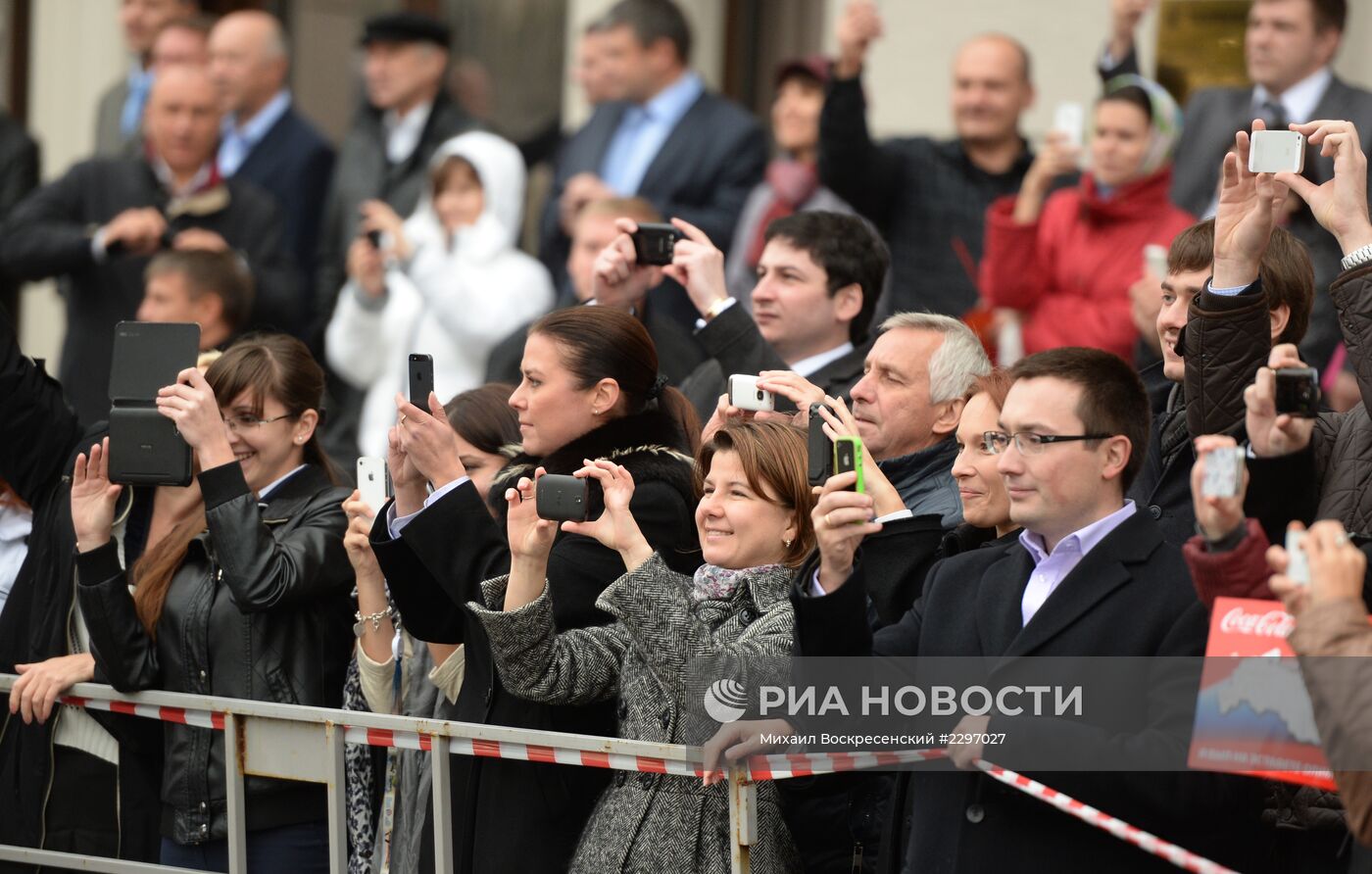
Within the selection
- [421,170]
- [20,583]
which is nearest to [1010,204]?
[421,170]

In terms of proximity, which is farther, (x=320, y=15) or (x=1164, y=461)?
(x=320, y=15)

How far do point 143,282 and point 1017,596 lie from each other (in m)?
5.29

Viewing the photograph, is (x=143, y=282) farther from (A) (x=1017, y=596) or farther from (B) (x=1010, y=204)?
(A) (x=1017, y=596)

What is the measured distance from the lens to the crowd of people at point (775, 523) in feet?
12.5

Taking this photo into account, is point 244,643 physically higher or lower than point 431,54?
lower

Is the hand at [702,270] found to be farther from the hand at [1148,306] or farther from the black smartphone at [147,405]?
the hand at [1148,306]

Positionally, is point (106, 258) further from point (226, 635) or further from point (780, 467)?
point (780, 467)

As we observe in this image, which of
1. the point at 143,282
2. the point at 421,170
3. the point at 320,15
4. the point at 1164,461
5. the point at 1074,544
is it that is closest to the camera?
the point at 1074,544

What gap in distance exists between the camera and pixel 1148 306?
256 inches

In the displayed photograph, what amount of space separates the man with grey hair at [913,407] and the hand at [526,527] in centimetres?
94

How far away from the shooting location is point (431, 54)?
30.2 ft

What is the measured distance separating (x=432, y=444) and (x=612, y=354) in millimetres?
519

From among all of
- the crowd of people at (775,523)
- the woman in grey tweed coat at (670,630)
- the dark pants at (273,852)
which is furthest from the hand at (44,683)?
the woman in grey tweed coat at (670,630)

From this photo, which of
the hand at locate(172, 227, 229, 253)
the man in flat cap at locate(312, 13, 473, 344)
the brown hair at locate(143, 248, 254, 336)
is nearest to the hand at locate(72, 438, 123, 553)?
the brown hair at locate(143, 248, 254, 336)
